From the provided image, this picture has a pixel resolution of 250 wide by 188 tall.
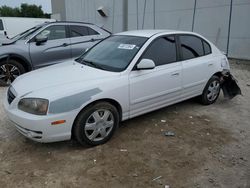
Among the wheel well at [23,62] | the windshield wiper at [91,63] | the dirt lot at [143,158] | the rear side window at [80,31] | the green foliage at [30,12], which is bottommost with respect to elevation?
the dirt lot at [143,158]

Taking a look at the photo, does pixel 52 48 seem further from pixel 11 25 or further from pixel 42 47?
pixel 11 25

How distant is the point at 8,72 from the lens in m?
5.87

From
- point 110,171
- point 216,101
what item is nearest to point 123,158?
point 110,171

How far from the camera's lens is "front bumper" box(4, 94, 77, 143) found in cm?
281

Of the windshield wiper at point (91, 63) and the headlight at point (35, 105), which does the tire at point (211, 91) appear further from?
the headlight at point (35, 105)

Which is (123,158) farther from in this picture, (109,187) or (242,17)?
(242,17)

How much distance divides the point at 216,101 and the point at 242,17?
5.69m

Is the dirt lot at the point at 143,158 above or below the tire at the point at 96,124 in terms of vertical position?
below

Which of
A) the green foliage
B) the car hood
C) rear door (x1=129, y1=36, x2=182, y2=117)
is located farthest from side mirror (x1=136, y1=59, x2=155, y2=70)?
the green foliage

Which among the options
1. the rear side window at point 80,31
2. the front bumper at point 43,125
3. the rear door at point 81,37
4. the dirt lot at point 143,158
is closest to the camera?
the dirt lot at point 143,158

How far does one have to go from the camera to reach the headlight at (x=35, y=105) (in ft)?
9.29

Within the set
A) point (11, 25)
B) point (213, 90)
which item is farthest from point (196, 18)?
point (11, 25)

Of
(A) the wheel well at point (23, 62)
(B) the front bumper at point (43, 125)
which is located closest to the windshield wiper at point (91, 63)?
(B) the front bumper at point (43, 125)

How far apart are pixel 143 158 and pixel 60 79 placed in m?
1.52
